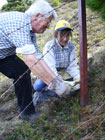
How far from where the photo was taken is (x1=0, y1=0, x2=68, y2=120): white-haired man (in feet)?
5.70

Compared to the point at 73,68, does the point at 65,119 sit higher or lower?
lower

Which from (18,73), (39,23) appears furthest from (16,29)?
(18,73)

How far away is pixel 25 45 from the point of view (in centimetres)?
171

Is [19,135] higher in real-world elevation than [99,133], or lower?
lower

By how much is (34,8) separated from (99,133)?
4.40 feet

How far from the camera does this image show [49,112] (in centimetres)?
240

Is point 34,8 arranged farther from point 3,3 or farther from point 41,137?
point 3,3

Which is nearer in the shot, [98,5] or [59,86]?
[98,5]

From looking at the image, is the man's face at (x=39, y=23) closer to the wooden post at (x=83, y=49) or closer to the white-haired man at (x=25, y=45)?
the white-haired man at (x=25, y=45)

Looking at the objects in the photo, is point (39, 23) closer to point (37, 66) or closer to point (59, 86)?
point (37, 66)

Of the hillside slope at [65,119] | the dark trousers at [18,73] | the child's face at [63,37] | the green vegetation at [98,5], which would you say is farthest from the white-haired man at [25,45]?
the child's face at [63,37]

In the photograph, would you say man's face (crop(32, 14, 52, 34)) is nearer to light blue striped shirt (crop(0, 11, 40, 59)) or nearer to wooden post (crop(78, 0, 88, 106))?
light blue striped shirt (crop(0, 11, 40, 59))

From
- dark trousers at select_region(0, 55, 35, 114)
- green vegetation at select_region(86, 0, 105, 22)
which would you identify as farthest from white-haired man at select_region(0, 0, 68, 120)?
green vegetation at select_region(86, 0, 105, 22)

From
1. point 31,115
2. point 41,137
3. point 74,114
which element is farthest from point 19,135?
point 74,114
